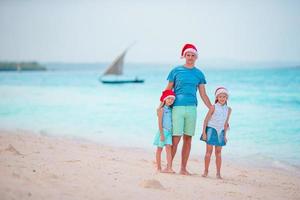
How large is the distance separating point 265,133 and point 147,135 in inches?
107

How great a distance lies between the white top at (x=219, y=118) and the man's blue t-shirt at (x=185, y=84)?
0.91 feet

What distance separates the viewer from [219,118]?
5.60 meters

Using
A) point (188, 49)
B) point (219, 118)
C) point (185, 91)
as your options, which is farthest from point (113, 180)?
point (188, 49)

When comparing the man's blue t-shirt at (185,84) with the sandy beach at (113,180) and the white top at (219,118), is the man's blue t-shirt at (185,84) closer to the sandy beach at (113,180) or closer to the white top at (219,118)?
the white top at (219,118)

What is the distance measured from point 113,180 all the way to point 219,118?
1500 mm

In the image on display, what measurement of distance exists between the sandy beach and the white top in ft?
2.02

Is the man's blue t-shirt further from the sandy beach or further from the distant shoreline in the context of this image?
the distant shoreline

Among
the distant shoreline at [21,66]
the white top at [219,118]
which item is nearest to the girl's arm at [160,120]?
the white top at [219,118]

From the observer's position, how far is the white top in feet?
18.4

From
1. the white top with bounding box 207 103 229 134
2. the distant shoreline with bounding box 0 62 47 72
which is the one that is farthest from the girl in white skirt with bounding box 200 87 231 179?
the distant shoreline with bounding box 0 62 47 72

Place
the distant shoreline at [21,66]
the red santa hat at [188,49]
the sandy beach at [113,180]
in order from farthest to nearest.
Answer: the distant shoreline at [21,66]
the red santa hat at [188,49]
the sandy beach at [113,180]

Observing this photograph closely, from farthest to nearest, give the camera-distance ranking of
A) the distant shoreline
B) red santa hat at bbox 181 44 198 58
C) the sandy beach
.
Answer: the distant shoreline, red santa hat at bbox 181 44 198 58, the sandy beach

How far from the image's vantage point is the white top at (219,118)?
18.4 feet

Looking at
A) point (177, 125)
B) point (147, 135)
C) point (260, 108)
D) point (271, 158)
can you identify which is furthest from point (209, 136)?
point (260, 108)
